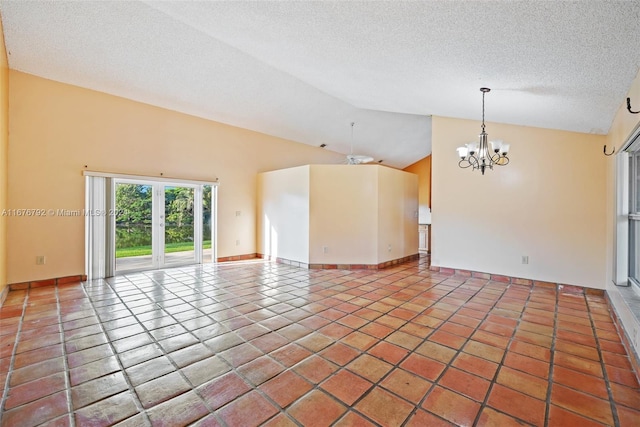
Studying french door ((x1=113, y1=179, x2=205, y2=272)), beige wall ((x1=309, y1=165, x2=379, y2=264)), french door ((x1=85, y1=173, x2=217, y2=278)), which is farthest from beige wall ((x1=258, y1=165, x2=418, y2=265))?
french door ((x1=113, y1=179, x2=205, y2=272))

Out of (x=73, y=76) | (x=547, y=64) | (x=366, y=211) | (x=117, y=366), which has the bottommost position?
(x=117, y=366)

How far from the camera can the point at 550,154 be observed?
4.24 m

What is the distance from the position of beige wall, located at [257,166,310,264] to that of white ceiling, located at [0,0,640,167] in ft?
5.07

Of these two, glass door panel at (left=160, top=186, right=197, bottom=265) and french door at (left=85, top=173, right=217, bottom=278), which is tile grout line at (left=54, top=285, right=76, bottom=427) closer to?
french door at (left=85, top=173, right=217, bottom=278)

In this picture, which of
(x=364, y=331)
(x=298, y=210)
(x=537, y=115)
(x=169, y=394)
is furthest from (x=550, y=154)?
(x=169, y=394)

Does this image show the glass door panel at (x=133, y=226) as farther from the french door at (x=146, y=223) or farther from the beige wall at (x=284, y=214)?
the beige wall at (x=284, y=214)

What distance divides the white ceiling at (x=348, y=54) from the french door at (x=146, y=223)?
1.62 metres

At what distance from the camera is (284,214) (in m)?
6.38

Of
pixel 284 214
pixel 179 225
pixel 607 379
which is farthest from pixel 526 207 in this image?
pixel 179 225

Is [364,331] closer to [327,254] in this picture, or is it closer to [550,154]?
[327,254]

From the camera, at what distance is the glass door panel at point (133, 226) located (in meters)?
5.27

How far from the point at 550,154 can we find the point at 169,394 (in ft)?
17.9

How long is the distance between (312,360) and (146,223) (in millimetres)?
4895

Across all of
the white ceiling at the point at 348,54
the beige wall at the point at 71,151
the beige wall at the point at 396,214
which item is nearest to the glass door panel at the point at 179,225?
the beige wall at the point at 71,151
